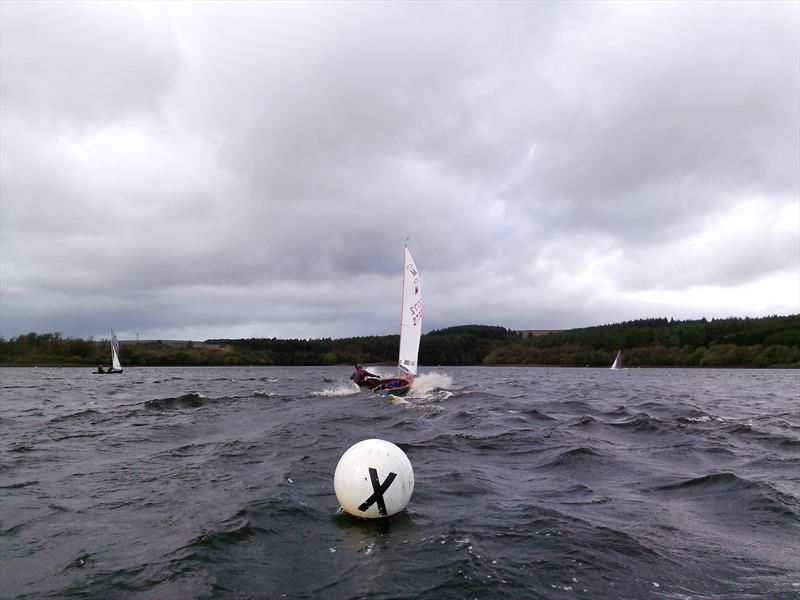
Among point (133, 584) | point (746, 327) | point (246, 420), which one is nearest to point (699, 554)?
point (133, 584)

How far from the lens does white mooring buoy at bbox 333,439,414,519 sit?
855cm

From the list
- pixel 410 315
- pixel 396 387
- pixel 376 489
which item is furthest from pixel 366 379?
pixel 376 489

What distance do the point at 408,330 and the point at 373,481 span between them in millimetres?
26674

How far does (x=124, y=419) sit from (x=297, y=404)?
33.5ft

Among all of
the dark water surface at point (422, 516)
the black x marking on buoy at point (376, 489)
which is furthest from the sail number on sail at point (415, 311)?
the black x marking on buoy at point (376, 489)

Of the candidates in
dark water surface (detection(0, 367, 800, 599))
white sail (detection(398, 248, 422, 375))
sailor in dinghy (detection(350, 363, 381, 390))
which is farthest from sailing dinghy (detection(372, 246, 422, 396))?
dark water surface (detection(0, 367, 800, 599))

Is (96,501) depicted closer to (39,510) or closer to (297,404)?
(39,510)

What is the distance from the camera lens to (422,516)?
9328 millimetres

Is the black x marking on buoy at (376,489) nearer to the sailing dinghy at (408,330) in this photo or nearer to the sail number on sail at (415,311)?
the sailing dinghy at (408,330)

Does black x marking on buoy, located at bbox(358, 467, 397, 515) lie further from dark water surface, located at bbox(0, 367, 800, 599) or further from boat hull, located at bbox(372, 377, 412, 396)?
boat hull, located at bbox(372, 377, 412, 396)

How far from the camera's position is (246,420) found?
80.7ft

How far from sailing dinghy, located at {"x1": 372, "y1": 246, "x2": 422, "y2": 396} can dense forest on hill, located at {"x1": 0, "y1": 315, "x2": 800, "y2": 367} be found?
102549 millimetres

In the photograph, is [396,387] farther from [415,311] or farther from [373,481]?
[373,481]

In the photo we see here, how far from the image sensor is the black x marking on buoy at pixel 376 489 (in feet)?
27.9
